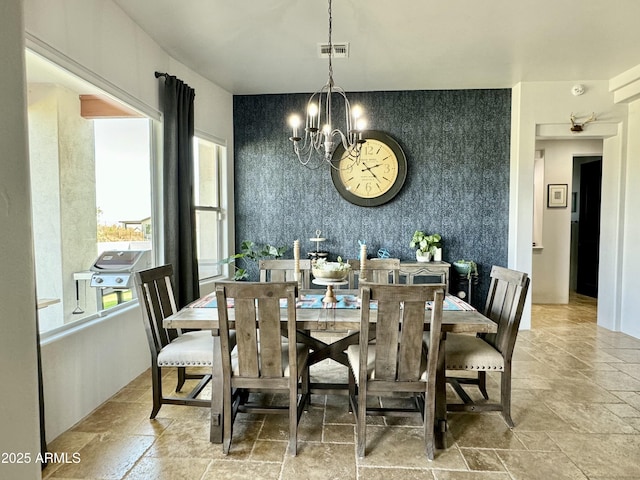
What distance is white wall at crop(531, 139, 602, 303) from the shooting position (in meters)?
5.41

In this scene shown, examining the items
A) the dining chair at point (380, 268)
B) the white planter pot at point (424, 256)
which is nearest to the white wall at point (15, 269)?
the dining chair at point (380, 268)

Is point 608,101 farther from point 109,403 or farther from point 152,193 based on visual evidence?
point 109,403

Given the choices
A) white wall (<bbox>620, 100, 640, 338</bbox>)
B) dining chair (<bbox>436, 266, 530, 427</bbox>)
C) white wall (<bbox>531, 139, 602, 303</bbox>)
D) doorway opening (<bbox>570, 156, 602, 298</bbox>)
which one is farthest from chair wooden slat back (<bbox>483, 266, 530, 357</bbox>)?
doorway opening (<bbox>570, 156, 602, 298</bbox>)

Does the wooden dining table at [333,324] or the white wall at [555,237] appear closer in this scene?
the wooden dining table at [333,324]

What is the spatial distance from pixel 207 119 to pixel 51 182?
1.92 m

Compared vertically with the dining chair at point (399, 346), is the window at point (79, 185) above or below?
above

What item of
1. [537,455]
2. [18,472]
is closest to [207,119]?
[18,472]

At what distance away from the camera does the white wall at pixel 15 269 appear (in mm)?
739

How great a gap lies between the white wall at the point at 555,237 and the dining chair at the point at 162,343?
17.3 feet

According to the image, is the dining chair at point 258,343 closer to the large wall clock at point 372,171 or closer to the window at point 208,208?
the window at point 208,208

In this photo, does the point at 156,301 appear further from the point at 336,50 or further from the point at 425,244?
the point at 425,244

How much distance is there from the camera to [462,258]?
4.31 m

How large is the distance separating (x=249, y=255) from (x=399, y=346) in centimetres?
287

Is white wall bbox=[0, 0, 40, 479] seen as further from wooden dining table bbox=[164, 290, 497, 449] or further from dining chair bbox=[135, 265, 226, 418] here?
dining chair bbox=[135, 265, 226, 418]
